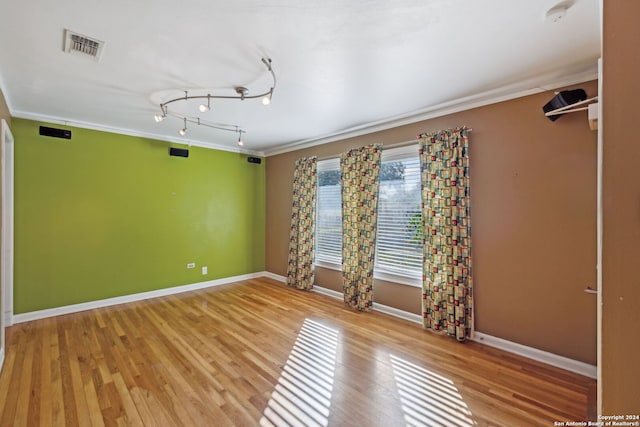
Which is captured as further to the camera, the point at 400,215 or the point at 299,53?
the point at 400,215

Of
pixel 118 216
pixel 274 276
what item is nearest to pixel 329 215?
pixel 274 276

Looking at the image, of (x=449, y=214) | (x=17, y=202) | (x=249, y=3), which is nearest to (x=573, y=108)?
(x=449, y=214)

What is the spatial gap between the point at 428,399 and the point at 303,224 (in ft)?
10.7

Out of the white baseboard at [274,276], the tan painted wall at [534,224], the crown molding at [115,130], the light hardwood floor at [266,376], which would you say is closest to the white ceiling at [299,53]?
→ the crown molding at [115,130]

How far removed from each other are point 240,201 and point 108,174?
7.07 ft

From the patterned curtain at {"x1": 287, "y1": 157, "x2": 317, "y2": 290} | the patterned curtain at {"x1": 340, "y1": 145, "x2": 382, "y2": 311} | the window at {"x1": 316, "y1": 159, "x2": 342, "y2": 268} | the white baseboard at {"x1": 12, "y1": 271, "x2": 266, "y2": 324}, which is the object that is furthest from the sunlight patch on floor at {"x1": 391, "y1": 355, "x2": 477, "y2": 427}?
the white baseboard at {"x1": 12, "y1": 271, "x2": 266, "y2": 324}

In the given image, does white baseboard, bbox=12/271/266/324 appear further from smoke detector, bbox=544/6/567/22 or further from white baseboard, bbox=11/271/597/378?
smoke detector, bbox=544/6/567/22

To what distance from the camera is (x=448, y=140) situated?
10.3ft

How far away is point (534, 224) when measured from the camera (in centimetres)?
267

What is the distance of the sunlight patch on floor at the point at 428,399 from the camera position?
1.89m

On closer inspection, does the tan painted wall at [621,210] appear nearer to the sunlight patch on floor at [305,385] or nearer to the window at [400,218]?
the sunlight patch on floor at [305,385]

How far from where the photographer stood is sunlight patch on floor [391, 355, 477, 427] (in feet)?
6.19

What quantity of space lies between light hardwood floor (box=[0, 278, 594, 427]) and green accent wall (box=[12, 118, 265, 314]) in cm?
67

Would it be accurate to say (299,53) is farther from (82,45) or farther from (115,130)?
(115,130)
